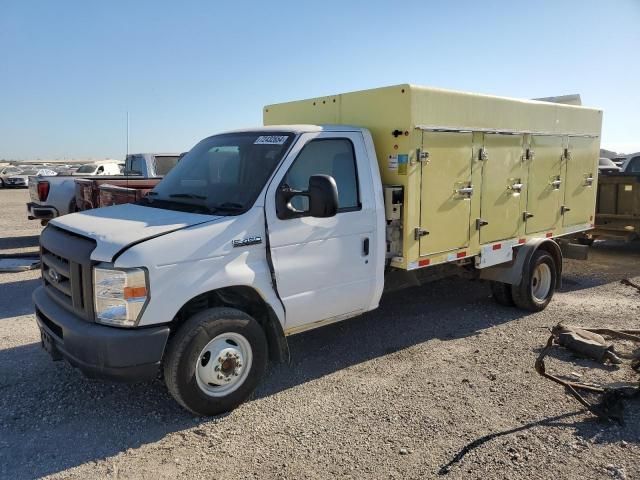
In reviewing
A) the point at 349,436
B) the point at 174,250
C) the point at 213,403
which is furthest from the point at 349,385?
the point at 174,250

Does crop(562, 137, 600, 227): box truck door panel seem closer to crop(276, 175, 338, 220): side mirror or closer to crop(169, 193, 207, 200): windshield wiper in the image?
crop(276, 175, 338, 220): side mirror

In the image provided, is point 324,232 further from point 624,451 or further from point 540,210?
point 540,210

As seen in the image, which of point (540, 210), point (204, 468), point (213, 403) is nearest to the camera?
point (204, 468)

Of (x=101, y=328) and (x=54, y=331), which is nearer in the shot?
(x=101, y=328)

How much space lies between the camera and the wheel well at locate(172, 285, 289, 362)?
414 centimetres

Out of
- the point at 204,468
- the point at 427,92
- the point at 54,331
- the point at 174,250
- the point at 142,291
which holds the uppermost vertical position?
the point at 427,92

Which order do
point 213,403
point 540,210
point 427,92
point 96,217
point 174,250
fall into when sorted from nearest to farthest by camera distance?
point 174,250, point 213,403, point 96,217, point 427,92, point 540,210

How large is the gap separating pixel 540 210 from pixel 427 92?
2754 mm

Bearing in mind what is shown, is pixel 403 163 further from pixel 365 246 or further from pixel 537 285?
pixel 537 285

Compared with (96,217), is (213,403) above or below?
below

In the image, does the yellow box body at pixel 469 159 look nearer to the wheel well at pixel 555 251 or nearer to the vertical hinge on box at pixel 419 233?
the vertical hinge on box at pixel 419 233

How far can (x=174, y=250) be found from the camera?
150 inches

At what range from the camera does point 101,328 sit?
3721mm

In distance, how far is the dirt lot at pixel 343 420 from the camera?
11.6 feet
